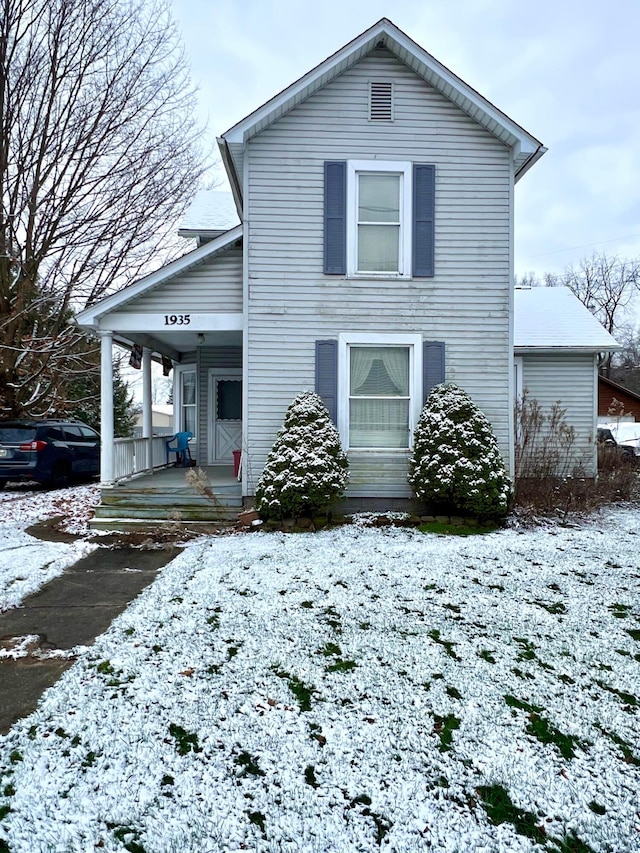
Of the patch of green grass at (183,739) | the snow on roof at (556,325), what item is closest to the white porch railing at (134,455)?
the patch of green grass at (183,739)

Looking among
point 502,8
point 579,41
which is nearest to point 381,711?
point 502,8

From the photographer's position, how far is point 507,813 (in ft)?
7.93

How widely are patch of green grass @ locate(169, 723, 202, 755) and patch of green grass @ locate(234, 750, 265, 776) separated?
0.23 meters

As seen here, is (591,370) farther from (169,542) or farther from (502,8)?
(169,542)

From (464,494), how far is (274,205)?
17.7 ft

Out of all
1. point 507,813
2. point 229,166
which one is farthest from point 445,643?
point 229,166

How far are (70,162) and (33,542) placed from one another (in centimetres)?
1307

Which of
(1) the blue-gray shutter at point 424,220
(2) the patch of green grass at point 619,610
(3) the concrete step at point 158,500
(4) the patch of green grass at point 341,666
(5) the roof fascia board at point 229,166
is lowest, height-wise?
(4) the patch of green grass at point 341,666

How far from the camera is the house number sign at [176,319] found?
865 cm

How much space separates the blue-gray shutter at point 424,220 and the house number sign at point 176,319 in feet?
12.3

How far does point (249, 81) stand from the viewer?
54.2 feet

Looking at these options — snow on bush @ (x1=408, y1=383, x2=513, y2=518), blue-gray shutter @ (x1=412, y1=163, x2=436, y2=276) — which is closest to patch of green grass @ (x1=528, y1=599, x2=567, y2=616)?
snow on bush @ (x1=408, y1=383, x2=513, y2=518)

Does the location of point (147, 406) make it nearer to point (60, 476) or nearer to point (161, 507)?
point (60, 476)

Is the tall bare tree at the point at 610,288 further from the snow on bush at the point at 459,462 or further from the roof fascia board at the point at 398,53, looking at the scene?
the snow on bush at the point at 459,462
